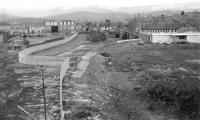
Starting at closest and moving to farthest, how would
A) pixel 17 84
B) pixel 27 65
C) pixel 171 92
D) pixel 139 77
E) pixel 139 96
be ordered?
1. pixel 171 92
2. pixel 139 96
3. pixel 17 84
4. pixel 139 77
5. pixel 27 65

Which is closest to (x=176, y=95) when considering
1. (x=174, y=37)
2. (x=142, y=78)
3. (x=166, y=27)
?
(x=142, y=78)

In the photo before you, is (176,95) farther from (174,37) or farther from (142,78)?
(174,37)

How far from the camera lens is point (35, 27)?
13050cm

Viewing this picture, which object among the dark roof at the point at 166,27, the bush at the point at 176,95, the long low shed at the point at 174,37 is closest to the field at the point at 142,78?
the bush at the point at 176,95

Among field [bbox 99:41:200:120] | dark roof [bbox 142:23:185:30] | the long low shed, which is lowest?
field [bbox 99:41:200:120]

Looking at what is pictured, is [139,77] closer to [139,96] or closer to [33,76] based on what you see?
[139,96]

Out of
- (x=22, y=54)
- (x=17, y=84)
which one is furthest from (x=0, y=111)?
(x=22, y=54)

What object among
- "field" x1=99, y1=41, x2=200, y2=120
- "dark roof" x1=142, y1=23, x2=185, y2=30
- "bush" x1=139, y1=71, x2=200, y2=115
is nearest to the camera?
"field" x1=99, y1=41, x2=200, y2=120

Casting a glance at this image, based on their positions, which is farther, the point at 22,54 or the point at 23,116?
the point at 22,54

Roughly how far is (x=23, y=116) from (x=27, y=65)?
15.6 meters

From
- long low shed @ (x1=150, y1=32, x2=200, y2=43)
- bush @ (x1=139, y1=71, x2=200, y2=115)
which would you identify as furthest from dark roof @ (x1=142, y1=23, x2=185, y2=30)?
bush @ (x1=139, y1=71, x2=200, y2=115)

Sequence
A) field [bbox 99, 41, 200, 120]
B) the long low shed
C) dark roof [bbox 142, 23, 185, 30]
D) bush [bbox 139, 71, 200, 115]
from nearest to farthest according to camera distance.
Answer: field [bbox 99, 41, 200, 120] → bush [bbox 139, 71, 200, 115] → the long low shed → dark roof [bbox 142, 23, 185, 30]

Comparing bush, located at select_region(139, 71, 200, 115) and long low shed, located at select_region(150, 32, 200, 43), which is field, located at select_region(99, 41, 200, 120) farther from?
long low shed, located at select_region(150, 32, 200, 43)

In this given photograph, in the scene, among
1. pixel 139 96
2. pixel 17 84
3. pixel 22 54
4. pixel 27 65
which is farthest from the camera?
pixel 22 54
